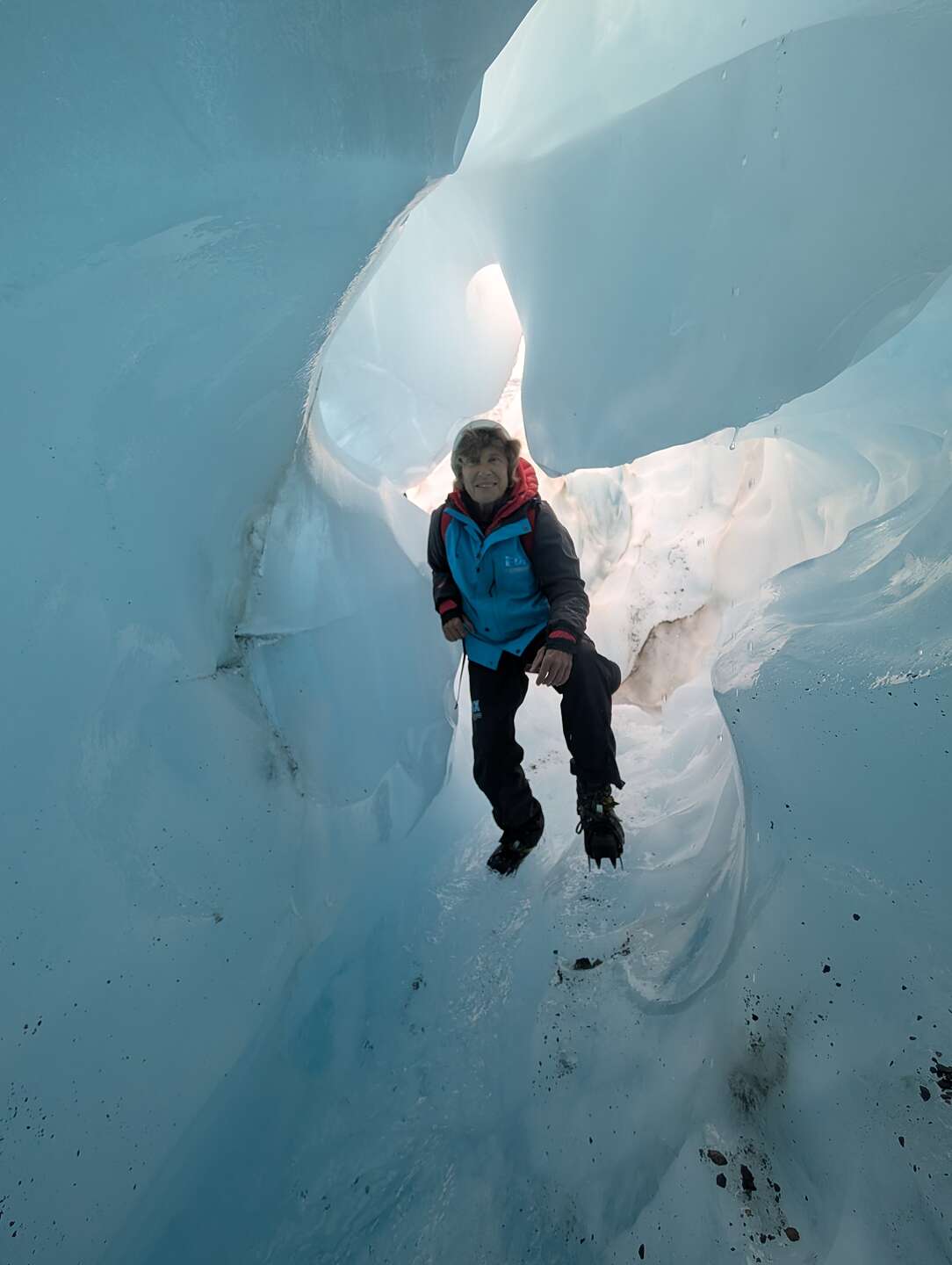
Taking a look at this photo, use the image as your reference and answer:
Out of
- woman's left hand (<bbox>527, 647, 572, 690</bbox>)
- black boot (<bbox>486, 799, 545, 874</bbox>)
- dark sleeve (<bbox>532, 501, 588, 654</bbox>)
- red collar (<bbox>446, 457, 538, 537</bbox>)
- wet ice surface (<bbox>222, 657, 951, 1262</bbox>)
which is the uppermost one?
red collar (<bbox>446, 457, 538, 537</bbox>)

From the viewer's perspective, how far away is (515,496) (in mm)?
1650

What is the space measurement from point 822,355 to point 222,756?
1.64 m

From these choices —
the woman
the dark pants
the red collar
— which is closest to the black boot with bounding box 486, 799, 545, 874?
A: the dark pants

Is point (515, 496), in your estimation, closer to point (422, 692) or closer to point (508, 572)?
point (508, 572)

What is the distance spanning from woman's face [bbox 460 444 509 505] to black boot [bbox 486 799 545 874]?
→ 804mm

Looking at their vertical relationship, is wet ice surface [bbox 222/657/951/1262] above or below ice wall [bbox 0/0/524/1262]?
below

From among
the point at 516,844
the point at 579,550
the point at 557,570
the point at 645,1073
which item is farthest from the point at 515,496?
the point at 579,550

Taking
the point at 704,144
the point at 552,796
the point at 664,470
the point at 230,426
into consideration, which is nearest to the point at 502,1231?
the point at 552,796

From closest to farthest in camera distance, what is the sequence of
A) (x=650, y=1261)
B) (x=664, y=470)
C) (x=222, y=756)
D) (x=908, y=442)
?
1. (x=650, y=1261)
2. (x=222, y=756)
3. (x=908, y=442)
4. (x=664, y=470)

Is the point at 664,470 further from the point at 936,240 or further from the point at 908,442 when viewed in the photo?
the point at 936,240

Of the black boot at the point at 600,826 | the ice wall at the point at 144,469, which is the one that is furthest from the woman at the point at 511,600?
the ice wall at the point at 144,469

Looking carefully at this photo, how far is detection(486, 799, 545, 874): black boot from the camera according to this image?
188cm

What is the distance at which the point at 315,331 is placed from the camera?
1523 millimetres

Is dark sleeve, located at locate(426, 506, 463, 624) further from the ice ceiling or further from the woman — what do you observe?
the ice ceiling
